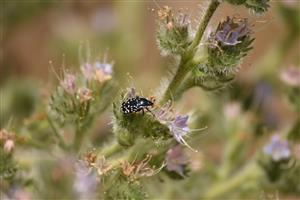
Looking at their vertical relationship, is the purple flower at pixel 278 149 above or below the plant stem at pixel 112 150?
below

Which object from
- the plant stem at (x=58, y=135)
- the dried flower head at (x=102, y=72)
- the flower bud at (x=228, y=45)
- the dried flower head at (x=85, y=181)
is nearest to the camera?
the flower bud at (x=228, y=45)

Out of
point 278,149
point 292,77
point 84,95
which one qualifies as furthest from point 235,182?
point 84,95

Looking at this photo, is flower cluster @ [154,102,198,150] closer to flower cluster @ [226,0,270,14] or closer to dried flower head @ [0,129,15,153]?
flower cluster @ [226,0,270,14]

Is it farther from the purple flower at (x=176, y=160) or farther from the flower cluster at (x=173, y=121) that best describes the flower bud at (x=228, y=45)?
the purple flower at (x=176, y=160)

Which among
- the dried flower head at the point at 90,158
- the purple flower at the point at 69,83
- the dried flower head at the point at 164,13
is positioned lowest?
the dried flower head at the point at 90,158

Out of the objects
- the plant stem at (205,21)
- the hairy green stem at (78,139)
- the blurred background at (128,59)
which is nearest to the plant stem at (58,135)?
the hairy green stem at (78,139)

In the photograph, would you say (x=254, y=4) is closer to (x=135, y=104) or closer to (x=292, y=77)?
(x=135, y=104)
